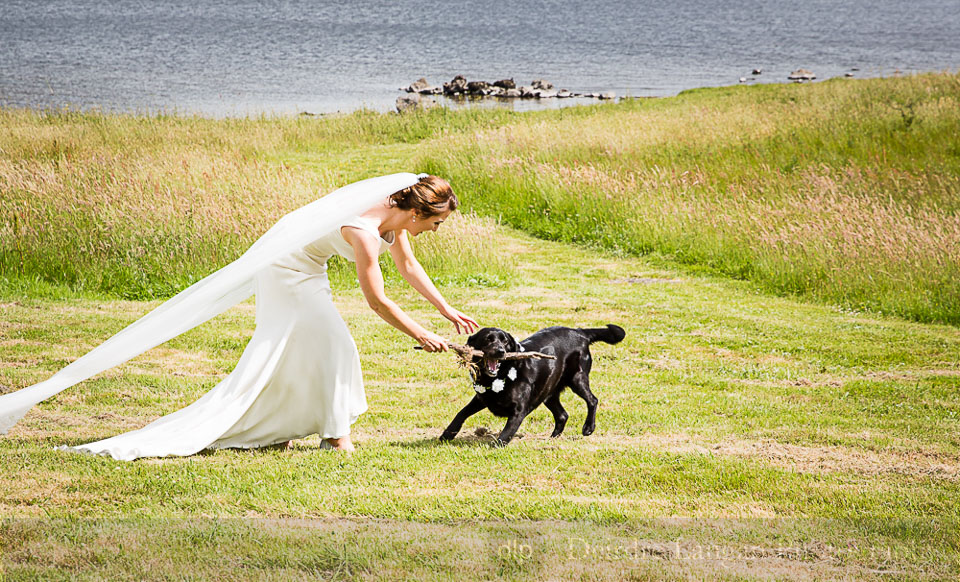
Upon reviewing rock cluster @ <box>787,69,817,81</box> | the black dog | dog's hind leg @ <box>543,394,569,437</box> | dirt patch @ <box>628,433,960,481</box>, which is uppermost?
rock cluster @ <box>787,69,817,81</box>

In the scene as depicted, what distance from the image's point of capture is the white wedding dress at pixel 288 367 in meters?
5.95

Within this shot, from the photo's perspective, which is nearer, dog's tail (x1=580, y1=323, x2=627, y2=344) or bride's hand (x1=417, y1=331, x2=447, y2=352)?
bride's hand (x1=417, y1=331, x2=447, y2=352)

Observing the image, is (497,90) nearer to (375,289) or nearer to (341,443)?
(341,443)

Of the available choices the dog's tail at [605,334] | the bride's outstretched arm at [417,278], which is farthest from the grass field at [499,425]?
the bride's outstretched arm at [417,278]

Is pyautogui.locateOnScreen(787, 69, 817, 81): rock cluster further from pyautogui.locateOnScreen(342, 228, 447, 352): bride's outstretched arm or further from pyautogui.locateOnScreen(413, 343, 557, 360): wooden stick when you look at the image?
pyautogui.locateOnScreen(342, 228, 447, 352): bride's outstretched arm

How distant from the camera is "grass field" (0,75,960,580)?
4363 mm

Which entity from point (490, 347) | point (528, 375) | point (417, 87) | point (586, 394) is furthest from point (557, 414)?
point (417, 87)

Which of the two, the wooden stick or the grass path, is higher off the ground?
the wooden stick

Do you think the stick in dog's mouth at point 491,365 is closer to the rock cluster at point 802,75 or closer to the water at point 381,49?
the water at point 381,49

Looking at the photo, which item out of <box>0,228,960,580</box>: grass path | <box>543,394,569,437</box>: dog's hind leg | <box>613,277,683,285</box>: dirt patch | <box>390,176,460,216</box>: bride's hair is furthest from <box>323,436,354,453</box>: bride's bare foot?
<box>613,277,683,285</box>: dirt patch

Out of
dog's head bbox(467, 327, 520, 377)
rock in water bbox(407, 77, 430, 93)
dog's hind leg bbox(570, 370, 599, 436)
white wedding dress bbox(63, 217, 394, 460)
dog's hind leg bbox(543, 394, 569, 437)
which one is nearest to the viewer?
dog's head bbox(467, 327, 520, 377)

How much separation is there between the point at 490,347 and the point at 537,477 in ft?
2.84

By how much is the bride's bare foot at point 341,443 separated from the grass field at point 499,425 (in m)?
0.14

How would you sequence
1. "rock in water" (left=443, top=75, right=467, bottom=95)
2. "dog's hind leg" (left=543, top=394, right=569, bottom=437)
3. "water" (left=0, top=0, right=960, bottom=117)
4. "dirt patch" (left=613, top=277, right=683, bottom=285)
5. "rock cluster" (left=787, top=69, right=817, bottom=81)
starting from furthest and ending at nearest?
1. "rock cluster" (left=787, top=69, right=817, bottom=81)
2. "rock in water" (left=443, top=75, right=467, bottom=95)
3. "water" (left=0, top=0, right=960, bottom=117)
4. "dirt patch" (left=613, top=277, right=683, bottom=285)
5. "dog's hind leg" (left=543, top=394, right=569, bottom=437)
